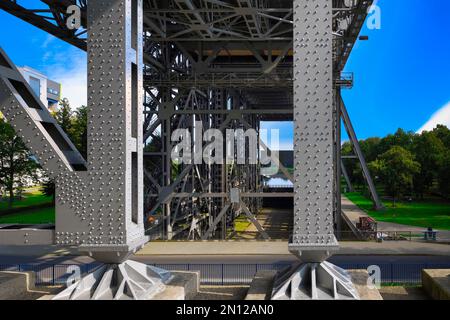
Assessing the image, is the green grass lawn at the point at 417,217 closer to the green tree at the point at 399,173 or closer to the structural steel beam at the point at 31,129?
the green tree at the point at 399,173

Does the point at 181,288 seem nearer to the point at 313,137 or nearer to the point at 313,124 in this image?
the point at 313,137

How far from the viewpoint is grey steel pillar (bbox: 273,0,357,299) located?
8.44m

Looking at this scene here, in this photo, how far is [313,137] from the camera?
27.8 ft

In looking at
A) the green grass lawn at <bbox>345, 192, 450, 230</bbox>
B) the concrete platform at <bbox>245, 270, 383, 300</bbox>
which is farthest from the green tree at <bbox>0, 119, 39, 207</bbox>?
the concrete platform at <bbox>245, 270, 383, 300</bbox>

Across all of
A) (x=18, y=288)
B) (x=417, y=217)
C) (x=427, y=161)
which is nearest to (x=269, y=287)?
(x=18, y=288)

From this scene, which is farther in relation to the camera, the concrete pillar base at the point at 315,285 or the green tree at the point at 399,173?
the green tree at the point at 399,173

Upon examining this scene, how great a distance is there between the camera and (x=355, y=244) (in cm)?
2300

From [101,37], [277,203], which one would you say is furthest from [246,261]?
[277,203]

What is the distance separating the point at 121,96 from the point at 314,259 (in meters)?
5.19

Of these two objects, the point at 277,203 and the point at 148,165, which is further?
the point at 277,203

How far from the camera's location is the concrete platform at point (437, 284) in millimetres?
10814

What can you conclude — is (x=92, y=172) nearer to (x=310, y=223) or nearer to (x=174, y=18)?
(x=310, y=223)

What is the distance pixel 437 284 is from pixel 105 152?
9.52 m

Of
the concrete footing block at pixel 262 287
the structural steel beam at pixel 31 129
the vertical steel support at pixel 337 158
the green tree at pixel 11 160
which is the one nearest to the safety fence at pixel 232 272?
the concrete footing block at pixel 262 287
